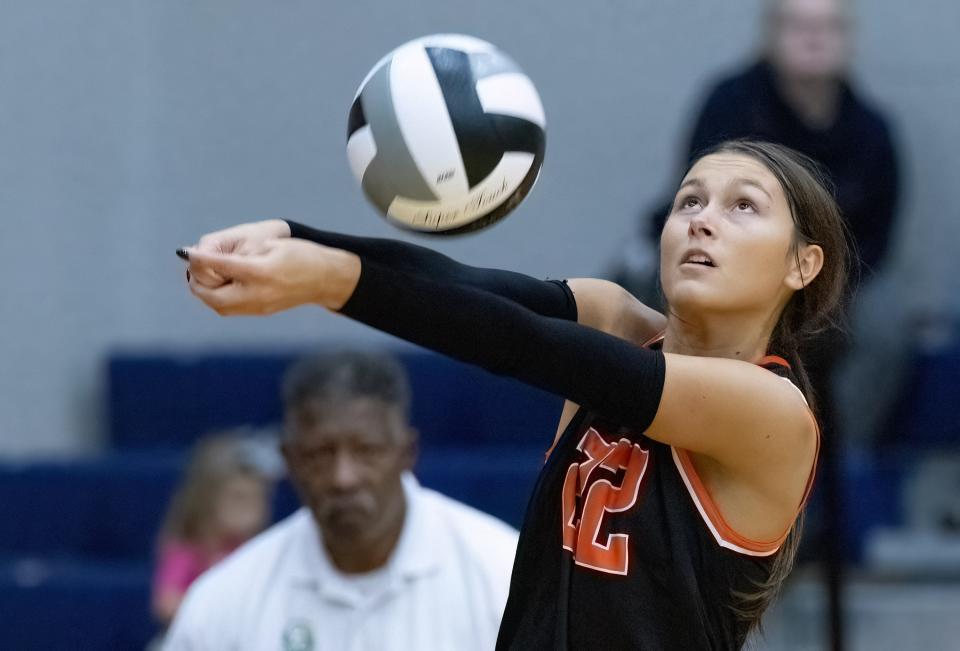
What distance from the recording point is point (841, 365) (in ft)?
15.9

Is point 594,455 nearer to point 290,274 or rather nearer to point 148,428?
point 290,274

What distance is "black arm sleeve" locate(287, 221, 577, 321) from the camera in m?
2.00

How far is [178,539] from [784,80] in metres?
2.23

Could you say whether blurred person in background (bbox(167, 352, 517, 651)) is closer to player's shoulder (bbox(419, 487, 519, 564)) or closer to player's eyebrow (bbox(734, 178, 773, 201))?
player's shoulder (bbox(419, 487, 519, 564))

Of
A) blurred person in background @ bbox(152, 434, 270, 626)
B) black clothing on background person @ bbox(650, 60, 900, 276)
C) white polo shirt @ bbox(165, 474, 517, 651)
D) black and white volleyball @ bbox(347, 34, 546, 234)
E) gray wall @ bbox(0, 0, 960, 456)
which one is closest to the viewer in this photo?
black and white volleyball @ bbox(347, 34, 546, 234)

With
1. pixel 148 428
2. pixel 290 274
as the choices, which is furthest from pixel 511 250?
pixel 290 274

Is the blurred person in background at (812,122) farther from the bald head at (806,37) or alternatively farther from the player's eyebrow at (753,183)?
the player's eyebrow at (753,183)

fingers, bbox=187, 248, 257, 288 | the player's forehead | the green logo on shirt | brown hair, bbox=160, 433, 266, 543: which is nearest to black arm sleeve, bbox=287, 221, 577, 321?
fingers, bbox=187, 248, 257, 288

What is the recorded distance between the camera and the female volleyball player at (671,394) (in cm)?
200

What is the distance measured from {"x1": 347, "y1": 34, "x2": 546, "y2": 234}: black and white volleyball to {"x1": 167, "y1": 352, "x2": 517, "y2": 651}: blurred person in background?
1226 millimetres

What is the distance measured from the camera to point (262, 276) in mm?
1851

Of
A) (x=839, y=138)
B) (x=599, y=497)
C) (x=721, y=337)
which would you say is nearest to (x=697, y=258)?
(x=721, y=337)

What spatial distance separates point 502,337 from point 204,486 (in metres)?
2.90

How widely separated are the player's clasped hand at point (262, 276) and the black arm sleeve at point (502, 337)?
70 mm
